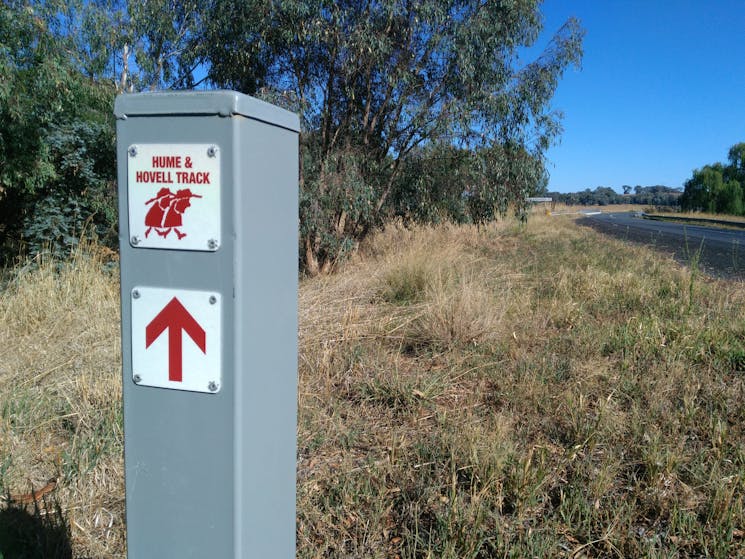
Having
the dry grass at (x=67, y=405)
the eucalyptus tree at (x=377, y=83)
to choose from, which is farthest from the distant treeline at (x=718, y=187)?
the dry grass at (x=67, y=405)

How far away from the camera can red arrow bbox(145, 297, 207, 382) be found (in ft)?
4.11

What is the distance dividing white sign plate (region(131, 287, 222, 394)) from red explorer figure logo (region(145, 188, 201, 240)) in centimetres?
14

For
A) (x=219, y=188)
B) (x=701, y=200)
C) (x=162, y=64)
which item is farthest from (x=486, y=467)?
(x=701, y=200)

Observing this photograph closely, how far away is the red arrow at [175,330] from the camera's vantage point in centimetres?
125

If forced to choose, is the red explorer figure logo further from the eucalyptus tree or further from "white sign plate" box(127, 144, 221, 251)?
the eucalyptus tree

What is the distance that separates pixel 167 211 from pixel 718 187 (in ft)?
251

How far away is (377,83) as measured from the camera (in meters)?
9.89

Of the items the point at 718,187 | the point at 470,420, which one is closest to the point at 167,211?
the point at 470,420

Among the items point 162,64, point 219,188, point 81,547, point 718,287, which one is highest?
point 162,64

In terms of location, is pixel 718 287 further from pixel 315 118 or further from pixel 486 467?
pixel 315 118

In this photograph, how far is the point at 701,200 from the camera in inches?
2635

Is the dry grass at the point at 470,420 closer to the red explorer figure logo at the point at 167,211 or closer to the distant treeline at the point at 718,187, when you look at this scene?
the red explorer figure logo at the point at 167,211

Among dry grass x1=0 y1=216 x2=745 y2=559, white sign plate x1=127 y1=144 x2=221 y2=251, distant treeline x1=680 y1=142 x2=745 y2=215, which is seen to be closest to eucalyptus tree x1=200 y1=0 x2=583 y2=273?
dry grass x1=0 y1=216 x2=745 y2=559

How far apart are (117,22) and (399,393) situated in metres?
13.0
